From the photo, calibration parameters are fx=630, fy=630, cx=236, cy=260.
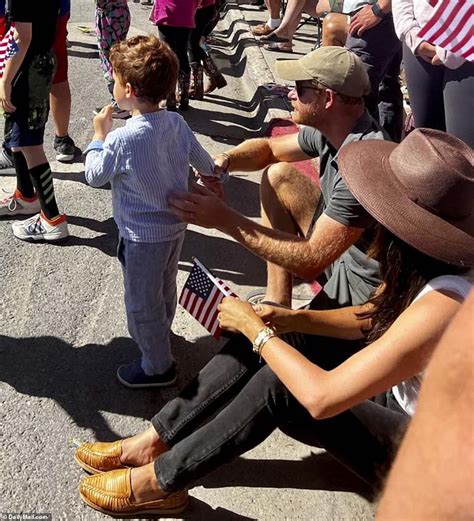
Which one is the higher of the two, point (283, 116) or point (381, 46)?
point (381, 46)

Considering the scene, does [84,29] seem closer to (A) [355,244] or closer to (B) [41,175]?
(B) [41,175]

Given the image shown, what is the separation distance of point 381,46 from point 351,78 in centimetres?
198

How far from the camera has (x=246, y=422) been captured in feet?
7.00

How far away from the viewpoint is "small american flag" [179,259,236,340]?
2.44 metres

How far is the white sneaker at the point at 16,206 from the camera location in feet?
12.6

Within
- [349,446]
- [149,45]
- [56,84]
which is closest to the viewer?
[349,446]

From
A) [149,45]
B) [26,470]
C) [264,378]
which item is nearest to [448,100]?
[149,45]

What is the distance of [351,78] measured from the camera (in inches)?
104

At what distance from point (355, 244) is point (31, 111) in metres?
1.96

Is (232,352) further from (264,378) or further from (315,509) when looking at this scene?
(315,509)

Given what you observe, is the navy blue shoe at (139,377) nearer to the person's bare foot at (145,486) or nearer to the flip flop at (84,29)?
the person's bare foot at (145,486)

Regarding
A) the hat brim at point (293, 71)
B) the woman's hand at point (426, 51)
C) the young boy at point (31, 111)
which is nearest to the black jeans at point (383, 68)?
the woman's hand at point (426, 51)

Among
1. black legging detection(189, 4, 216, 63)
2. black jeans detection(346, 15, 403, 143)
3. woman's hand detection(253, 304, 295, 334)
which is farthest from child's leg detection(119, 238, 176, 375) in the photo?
black legging detection(189, 4, 216, 63)

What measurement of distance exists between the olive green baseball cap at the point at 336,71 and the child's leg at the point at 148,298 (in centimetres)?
93
